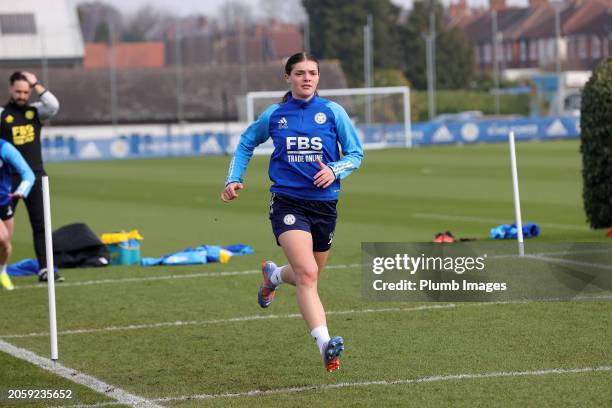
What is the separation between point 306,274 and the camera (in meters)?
8.07

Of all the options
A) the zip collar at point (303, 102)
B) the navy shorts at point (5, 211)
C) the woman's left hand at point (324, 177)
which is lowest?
the navy shorts at point (5, 211)

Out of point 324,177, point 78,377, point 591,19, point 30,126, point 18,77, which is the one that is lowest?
point 78,377

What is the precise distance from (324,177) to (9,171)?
18.8 ft

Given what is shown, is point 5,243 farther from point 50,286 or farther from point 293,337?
point 293,337

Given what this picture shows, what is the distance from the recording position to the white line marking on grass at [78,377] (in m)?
7.59

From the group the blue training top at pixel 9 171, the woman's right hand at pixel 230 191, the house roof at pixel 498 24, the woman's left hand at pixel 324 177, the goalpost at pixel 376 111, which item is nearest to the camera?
the woman's left hand at pixel 324 177

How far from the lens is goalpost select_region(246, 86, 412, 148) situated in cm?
5184

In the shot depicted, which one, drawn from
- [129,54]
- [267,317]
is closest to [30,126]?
[267,317]

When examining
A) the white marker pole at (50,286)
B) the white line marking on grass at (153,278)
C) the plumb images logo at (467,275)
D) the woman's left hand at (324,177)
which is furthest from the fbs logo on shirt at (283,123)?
the white line marking on grass at (153,278)

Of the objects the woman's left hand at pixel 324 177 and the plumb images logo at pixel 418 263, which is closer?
the woman's left hand at pixel 324 177

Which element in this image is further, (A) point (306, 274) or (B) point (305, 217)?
(B) point (305, 217)

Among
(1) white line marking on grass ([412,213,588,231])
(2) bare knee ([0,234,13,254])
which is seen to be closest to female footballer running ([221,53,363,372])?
(2) bare knee ([0,234,13,254])

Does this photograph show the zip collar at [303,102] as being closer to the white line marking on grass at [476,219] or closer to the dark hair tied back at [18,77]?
the dark hair tied back at [18,77]

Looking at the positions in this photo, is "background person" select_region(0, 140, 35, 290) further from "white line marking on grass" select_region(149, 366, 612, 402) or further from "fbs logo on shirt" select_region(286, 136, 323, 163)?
"white line marking on grass" select_region(149, 366, 612, 402)
